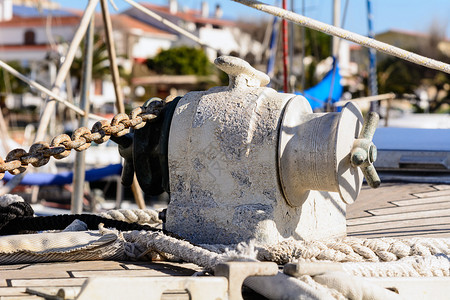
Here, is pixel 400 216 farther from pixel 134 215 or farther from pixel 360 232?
pixel 134 215

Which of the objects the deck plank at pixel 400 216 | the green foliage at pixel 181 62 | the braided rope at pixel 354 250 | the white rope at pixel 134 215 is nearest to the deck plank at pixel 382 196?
the deck plank at pixel 400 216

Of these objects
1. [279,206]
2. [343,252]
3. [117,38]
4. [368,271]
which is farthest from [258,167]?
[117,38]

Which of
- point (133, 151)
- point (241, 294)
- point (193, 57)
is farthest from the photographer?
point (193, 57)

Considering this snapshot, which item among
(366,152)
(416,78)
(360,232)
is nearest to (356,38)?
(366,152)

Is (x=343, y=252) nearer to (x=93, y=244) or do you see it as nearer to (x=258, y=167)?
(x=258, y=167)

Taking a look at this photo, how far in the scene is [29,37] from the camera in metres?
52.9

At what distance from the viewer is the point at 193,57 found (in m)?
49.4

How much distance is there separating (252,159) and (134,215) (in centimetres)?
101

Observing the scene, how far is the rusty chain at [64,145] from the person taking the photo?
2971 mm

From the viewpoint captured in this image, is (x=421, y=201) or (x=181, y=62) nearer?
(x=421, y=201)

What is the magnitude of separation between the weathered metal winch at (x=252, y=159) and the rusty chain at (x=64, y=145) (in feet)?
0.65

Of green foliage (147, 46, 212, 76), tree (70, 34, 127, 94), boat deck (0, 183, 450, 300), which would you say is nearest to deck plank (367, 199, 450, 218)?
boat deck (0, 183, 450, 300)

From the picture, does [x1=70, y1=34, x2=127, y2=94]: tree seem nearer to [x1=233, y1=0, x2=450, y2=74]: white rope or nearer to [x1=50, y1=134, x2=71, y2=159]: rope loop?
[x1=233, y1=0, x2=450, y2=74]: white rope

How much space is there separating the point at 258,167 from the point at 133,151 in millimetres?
655
